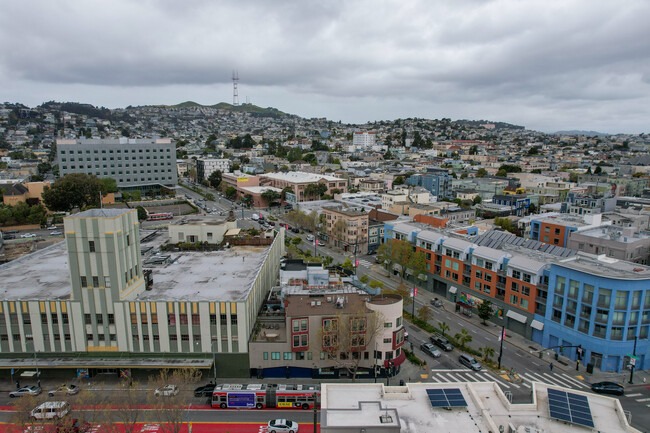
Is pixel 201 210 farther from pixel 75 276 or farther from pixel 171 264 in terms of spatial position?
pixel 75 276

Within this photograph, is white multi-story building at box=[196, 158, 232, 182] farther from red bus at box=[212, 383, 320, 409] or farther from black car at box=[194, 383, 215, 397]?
red bus at box=[212, 383, 320, 409]

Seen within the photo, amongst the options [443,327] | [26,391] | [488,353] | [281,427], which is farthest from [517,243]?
[26,391]

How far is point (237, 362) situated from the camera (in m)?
42.1

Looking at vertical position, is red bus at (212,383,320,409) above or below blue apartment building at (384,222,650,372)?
below

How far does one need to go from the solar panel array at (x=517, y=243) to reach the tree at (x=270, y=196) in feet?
263

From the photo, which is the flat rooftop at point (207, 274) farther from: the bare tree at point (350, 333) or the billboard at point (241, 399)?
the bare tree at point (350, 333)

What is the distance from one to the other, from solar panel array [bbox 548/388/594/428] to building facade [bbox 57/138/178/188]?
Result: 153 metres

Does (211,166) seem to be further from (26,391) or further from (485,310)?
(26,391)

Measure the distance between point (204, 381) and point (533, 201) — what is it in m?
113

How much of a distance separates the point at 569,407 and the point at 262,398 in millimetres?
24663

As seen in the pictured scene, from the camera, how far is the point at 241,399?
37.6m

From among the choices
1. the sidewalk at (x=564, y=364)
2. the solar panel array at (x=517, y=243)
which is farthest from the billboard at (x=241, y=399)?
the solar panel array at (x=517, y=243)

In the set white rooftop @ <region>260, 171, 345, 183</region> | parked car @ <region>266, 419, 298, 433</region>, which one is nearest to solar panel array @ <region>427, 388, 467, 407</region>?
parked car @ <region>266, 419, 298, 433</region>

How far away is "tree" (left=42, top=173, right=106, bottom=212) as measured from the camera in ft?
368
